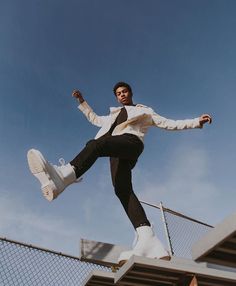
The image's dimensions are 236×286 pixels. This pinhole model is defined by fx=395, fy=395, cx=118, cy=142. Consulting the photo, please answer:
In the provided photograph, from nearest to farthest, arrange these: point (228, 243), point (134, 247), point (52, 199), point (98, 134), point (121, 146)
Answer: point (228, 243)
point (52, 199)
point (134, 247)
point (121, 146)
point (98, 134)

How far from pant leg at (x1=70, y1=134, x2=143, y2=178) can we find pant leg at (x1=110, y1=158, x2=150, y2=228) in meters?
0.15

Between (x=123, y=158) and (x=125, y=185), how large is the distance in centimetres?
28

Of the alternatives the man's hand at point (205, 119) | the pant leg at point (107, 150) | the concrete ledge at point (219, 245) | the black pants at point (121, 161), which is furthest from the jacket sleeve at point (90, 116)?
the concrete ledge at point (219, 245)

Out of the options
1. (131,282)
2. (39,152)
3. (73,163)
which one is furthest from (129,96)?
(131,282)

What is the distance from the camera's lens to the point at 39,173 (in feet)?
10.1

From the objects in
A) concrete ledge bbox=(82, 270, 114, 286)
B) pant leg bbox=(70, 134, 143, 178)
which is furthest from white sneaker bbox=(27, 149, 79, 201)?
concrete ledge bbox=(82, 270, 114, 286)

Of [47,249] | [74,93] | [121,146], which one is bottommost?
[47,249]

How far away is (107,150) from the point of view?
11.9ft

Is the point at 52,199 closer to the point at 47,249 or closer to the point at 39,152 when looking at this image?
the point at 39,152

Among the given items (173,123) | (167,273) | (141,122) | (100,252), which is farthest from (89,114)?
(167,273)

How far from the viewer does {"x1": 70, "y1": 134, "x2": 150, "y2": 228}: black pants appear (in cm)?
352

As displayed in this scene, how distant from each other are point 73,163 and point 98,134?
2.05 feet

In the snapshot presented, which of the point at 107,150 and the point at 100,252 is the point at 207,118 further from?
Result: the point at 100,252

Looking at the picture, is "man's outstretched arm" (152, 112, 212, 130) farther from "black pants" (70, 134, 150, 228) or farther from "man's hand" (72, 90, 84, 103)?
"man's hand" (72, 90, 84, 103)
